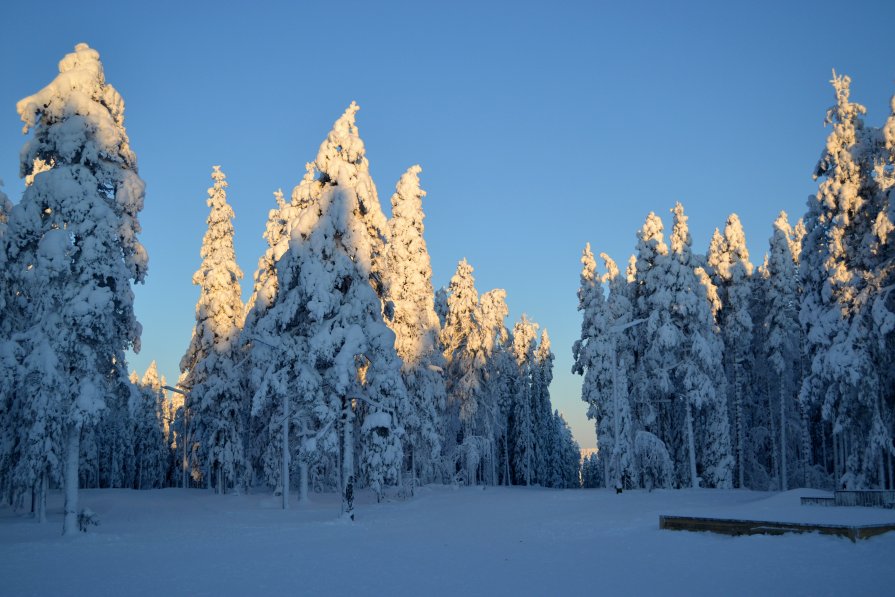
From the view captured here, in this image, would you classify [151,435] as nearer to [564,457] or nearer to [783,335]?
[564,457]

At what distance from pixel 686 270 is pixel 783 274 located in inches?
360

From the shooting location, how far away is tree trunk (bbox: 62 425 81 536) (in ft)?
75.7

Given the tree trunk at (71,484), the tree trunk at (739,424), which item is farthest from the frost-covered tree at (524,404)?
the tree trunk at (71,484)

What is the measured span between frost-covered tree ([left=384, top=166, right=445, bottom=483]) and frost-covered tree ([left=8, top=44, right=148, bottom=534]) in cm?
1793

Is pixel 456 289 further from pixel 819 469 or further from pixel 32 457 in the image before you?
pixel 32 457

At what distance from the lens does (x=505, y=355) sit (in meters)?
67.9

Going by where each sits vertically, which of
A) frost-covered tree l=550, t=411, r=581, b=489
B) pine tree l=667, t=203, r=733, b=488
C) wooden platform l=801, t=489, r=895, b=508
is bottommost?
frost-covered tree l=550, t=411, r=581, b=489

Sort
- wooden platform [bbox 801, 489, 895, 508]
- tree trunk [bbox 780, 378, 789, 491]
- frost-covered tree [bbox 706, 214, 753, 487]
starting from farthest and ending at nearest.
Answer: frost-covered tree [bbox 706, 214, 753, 487]
tree trunk [bbox 780, 378, 789, 491]
wooden platform [bbox 801, 489, 895, 508]

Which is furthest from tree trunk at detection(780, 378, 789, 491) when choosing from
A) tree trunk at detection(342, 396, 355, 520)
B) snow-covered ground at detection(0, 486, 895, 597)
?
tree trunk at detection(342, 396, 355, 520)

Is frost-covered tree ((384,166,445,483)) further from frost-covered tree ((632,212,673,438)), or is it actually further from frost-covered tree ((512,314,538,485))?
frost-covered tree ((512,314,538,485))

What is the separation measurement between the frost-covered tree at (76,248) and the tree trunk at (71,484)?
3cm

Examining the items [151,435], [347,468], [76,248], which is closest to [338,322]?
[347,468]

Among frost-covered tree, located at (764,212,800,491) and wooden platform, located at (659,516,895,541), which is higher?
frost-covered tree, located at (764,212,800,491)

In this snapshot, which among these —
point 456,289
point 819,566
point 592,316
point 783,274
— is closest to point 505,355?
point 456,289
